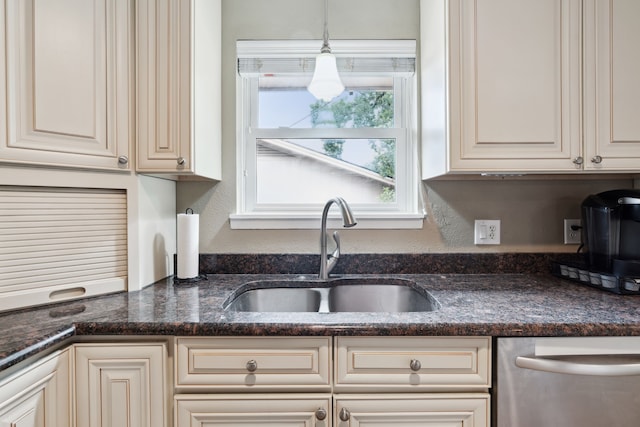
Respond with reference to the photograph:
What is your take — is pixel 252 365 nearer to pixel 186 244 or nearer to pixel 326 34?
pixel 186 244

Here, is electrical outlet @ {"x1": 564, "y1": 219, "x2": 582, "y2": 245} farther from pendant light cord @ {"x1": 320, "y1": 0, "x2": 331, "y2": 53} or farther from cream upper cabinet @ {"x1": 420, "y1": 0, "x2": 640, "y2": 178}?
pendant light cord @ {"x1": 320, "y1": 0, "x2": 331, "y2": 53}

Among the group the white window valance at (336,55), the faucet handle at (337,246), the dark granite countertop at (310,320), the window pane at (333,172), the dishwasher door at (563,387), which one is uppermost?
the white window valance at (336,55)

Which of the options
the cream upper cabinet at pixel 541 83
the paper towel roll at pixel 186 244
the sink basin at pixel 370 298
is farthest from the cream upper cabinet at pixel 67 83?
the cream upper cabinet at pixel 541 83

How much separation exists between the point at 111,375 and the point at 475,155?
134 cm

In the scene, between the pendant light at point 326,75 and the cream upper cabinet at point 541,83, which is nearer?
the cream upper cabinet at point 541,83

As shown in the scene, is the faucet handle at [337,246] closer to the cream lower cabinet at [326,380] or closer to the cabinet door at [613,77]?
the cream lower cabinet at [326,380]

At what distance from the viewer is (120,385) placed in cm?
94

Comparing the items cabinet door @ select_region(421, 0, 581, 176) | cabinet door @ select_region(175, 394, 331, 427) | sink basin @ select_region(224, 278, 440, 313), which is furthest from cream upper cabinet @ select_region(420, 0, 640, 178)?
cabinet door @ select_region(175, 394, 331, 427)

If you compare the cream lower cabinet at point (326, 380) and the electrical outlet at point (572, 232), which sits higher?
the electrical outlet at point (572, 232)

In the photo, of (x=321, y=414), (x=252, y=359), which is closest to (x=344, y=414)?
(x=321, y=414)

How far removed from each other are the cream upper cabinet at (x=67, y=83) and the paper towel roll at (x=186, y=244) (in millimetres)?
311

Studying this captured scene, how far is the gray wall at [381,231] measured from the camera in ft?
5.13

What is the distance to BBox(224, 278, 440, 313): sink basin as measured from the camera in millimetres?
1421

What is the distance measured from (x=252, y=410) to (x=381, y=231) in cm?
93
